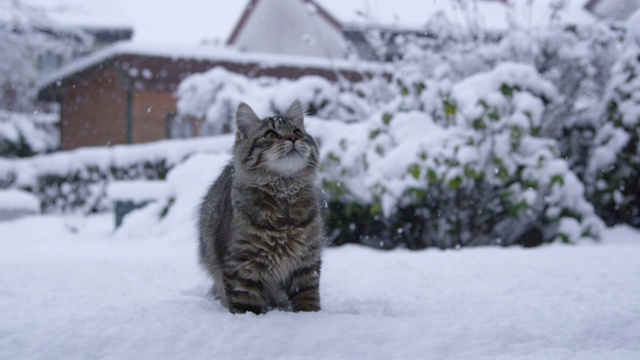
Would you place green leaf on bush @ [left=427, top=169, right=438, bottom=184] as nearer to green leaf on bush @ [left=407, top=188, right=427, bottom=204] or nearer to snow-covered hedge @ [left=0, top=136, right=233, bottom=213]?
green leaf on bush @ [left=407, top=188, right=427, bottom=204]

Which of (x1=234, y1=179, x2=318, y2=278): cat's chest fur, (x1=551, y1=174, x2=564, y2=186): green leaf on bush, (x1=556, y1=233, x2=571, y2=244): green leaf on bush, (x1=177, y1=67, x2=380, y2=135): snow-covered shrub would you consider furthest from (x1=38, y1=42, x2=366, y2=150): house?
(x1=234, y1=179, x2=318, y2=278): cat's chest fur

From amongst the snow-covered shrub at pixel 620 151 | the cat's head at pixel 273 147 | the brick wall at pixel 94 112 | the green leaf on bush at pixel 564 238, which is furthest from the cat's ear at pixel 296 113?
the brick wall at pixel 94 112

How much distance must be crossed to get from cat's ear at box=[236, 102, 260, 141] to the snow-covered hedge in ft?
19.4

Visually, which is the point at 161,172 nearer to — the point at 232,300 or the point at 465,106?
the point at 465,106

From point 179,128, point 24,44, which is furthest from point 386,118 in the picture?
point 24,44

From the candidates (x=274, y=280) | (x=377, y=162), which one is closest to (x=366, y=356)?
(x=274, y=280)

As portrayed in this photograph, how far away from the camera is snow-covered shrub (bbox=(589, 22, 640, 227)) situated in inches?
225

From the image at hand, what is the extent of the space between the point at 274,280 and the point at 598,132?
4.98m

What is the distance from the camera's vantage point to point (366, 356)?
5.63ft

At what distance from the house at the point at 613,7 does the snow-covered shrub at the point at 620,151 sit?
3082 mm

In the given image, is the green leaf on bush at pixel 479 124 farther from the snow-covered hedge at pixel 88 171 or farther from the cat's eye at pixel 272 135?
the snow-covered hedge at pixel 88 171

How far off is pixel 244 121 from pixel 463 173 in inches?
117

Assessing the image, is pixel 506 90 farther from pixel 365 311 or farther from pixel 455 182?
pixel 365 311

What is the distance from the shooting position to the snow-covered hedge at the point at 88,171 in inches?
368
